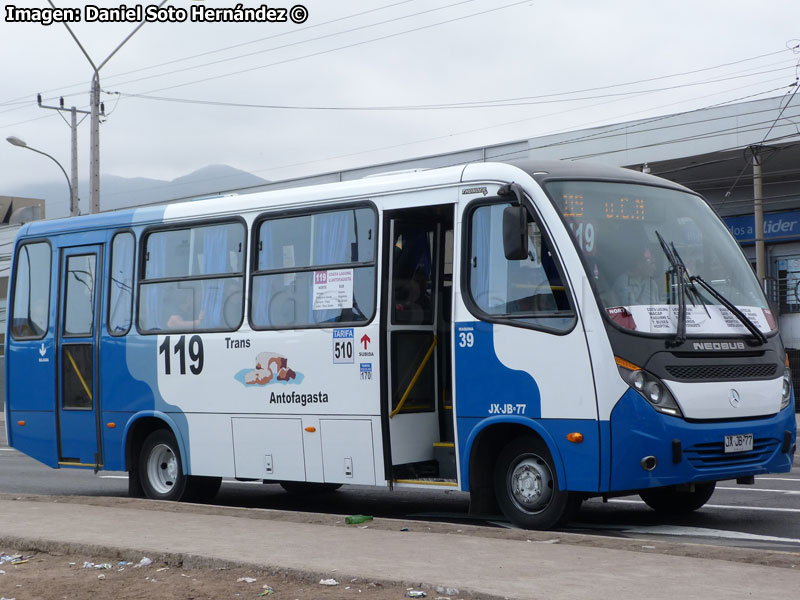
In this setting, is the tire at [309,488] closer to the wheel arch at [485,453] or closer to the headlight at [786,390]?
the wheel arch at [485,453]

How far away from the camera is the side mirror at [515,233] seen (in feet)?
30.8

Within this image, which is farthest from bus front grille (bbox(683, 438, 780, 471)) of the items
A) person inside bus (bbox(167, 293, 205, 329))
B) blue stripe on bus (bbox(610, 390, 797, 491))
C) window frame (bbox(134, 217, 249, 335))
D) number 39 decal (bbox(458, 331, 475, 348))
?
person inside bus (bbox(167, 293, 205, 329))

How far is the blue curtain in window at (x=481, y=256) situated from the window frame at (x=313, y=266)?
3.50ft

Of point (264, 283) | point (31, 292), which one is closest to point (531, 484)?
point (264, 283)

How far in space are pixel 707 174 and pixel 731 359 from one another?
63.6ft

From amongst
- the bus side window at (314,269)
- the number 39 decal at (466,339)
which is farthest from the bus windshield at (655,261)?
the bus side window at (314,269)

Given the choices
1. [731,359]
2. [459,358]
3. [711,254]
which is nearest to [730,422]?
[731,359]

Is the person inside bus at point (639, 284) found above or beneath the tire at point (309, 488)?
above

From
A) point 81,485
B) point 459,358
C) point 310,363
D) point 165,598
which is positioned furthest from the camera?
point 81,485

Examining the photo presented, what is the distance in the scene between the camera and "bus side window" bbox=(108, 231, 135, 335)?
13.3 metres

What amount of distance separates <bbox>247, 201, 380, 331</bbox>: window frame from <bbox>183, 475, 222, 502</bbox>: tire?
7.00ft

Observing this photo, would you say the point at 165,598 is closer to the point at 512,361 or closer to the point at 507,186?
the point at 512,361

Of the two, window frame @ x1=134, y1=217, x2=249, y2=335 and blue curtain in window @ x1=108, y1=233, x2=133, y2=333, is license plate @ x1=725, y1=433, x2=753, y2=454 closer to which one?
window frame @ x1=134, y1=217, x2=249, y2=335

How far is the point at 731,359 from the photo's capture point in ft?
31.4
